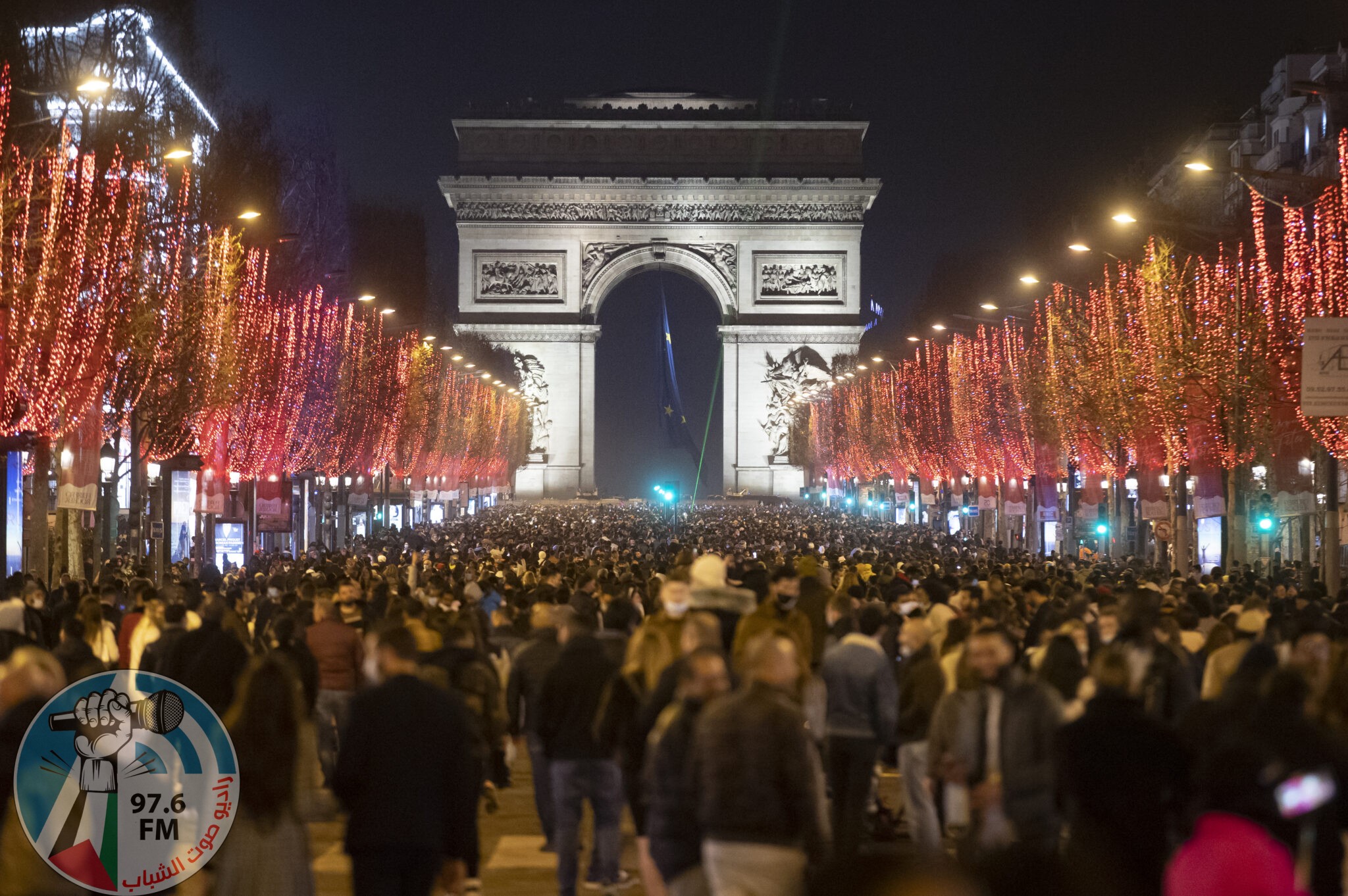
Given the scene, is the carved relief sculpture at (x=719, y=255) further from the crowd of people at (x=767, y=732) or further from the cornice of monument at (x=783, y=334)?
the crowd of people at (x=767, y=732)

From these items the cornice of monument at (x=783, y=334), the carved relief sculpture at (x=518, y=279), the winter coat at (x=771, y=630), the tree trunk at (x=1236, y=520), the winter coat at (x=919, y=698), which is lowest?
the winter coat at (x=919, y=698)

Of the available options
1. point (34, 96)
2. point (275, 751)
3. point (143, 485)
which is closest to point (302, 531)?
point (143, 485)

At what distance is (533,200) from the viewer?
106m

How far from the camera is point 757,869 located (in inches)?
296

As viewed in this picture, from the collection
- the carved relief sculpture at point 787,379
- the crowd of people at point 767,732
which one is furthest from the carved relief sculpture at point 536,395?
the crowd of people at point 767,732

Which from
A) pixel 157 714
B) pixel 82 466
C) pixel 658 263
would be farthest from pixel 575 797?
pixel 658 263

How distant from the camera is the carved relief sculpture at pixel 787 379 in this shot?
105m

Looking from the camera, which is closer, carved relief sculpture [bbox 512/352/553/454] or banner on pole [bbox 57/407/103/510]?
banner on pole [bbox 57/407/103/510]

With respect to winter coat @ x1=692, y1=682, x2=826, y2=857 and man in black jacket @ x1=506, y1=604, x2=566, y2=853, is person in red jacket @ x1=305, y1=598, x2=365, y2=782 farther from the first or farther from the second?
winter coat @ x1=692, y1=682, x2=826, y2=857

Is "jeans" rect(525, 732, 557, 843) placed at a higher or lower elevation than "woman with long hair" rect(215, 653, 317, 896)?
lower

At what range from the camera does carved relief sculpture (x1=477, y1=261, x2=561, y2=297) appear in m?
106

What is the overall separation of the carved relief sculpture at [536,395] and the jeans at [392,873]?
318 ft

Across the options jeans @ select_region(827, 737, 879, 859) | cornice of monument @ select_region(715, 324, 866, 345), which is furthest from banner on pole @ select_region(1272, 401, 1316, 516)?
cornice of monument @ select_region(715, 324, 866, 345)

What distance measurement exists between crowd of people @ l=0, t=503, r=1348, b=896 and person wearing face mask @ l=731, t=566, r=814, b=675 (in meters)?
0.04
